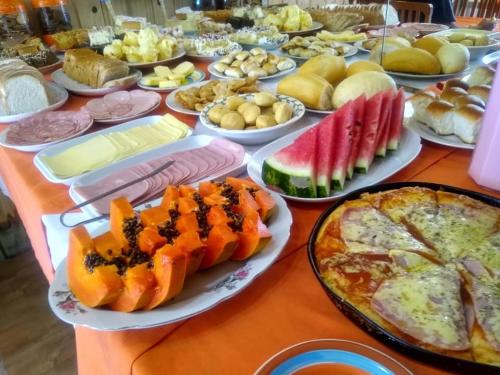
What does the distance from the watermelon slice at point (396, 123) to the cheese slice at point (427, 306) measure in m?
0.45

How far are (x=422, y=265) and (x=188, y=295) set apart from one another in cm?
36

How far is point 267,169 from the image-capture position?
86 cm

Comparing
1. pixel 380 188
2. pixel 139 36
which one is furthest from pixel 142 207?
pixel 139 36

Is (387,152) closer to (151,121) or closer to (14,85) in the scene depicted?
(151,121)

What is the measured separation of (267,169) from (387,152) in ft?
1.10

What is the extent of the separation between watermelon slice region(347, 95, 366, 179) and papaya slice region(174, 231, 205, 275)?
1.40 feet

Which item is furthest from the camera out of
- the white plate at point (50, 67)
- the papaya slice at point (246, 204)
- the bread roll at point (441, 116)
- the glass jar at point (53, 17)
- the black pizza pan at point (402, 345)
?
the glass jar at point (53, 17)

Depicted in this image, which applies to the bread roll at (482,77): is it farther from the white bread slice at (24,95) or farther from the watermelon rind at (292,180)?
the white bread slice at (24,95)

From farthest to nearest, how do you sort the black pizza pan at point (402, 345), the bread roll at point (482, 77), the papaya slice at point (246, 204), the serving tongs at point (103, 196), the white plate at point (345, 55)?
the white plate at point (345, 55)
the bread roll at point (482, 77)
the serving tongs at point (103, 196)
the papaya slice at point (246, 204)
the black pizza pan at point (402, 345)

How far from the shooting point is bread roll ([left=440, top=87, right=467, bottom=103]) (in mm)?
1074

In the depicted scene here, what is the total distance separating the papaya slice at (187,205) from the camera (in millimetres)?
667

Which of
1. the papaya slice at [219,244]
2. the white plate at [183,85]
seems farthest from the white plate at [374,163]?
the white plate at [183,85]

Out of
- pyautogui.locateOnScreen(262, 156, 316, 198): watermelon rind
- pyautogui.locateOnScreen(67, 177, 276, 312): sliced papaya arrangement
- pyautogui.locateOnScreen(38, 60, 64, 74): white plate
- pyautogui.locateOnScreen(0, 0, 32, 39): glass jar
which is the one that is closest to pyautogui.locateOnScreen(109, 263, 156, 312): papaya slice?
pyautogui.locateOnScreen(67, 177, 276, 312): sliced papaya arrangement

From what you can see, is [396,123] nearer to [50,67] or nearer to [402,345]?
[402,345]
